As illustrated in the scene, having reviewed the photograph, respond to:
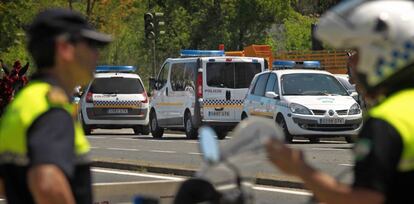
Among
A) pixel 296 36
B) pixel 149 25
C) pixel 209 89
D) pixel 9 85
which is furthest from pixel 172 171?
pixel 296 36

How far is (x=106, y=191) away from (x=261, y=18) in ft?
149

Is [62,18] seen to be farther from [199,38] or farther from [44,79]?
[199,38]

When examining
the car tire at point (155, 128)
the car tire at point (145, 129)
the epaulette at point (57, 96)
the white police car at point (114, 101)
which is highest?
the epaulette at point (57, 96)

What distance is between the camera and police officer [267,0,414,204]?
9.80 ft

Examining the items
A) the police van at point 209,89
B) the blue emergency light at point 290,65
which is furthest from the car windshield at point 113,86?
the blue emergency light at point 290,65

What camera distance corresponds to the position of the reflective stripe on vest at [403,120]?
119 inches

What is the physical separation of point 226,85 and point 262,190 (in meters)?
12.9

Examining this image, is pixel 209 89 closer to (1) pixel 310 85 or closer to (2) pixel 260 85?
(2) pixel 260 85

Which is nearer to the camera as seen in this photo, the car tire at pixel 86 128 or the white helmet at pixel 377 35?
the white helmet at pixel 377 35

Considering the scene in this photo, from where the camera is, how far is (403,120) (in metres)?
3.03

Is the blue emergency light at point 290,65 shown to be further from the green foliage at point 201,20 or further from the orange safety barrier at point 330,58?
the green foliage at point 201,20

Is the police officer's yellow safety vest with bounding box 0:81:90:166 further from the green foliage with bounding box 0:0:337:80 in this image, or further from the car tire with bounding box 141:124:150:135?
the green foliage with bounding box 0:0:337:80

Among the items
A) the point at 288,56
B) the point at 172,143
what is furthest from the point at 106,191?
the point at 288,56

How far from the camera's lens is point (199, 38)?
172 ft
